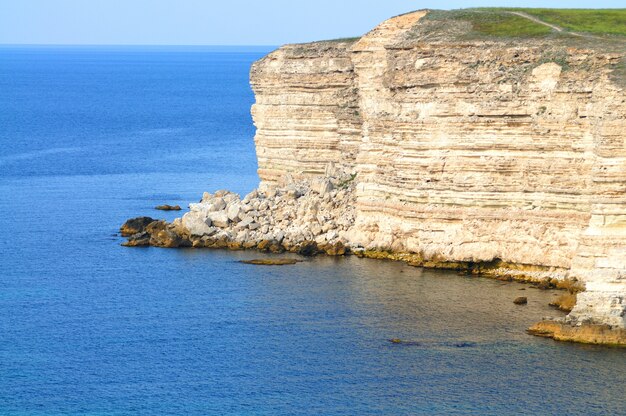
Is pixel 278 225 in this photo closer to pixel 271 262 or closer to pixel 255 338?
pixel 271 262

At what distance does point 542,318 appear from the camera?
52312 mm

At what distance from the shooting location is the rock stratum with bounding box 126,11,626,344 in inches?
2068

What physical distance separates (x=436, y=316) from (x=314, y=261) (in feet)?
40.7

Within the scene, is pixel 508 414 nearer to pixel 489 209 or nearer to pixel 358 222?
pixel 489 209

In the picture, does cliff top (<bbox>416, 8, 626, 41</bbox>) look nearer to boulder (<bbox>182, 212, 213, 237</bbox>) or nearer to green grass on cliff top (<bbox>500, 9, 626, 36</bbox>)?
green grass on cliff top (<bbox>500, 9, 626, 36</bbox>)

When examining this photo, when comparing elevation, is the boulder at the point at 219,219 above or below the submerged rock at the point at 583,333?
below

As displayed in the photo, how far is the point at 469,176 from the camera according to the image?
60594mm

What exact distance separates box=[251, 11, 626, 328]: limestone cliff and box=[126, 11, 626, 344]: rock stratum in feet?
0.18

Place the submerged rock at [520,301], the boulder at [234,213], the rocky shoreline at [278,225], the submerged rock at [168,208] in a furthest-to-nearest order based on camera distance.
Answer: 1. the submerged rock at [168,208]
2. the boulder at [234,213]
3. the rocky shoreline at [278,225]
4. the submerged rock at [520,301]

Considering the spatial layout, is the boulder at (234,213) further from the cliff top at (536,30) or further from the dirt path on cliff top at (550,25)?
the dirt path on cliff top at (550,25)

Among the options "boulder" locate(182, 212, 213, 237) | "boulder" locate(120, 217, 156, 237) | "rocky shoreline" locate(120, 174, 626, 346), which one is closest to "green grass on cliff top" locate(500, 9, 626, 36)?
"rocky shoreline" locate(120, 174, 626, 346)

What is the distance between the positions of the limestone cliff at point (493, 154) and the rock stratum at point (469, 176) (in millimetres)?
55

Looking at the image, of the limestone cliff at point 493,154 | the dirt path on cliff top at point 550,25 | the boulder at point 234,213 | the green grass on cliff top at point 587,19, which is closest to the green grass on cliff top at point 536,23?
the green grass on cliff top at point 587,19

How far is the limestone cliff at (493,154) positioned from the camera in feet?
172
